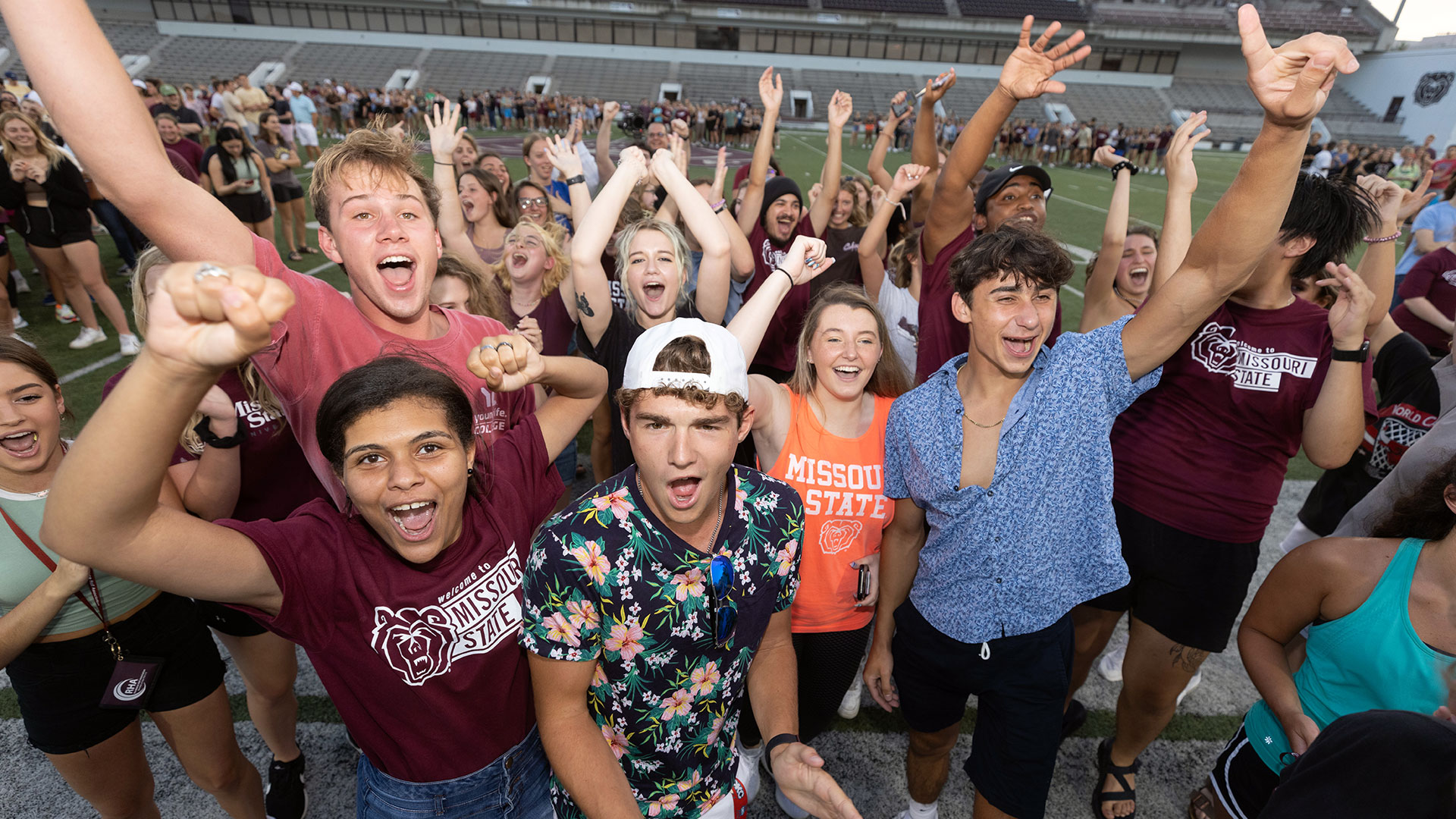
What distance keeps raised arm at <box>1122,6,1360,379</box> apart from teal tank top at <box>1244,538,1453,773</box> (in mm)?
900

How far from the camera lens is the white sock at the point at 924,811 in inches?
111

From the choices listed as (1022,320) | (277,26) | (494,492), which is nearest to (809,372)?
(1022,320)

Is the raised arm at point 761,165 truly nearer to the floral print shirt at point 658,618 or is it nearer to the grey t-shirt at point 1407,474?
the floral print shirt at point 658,618

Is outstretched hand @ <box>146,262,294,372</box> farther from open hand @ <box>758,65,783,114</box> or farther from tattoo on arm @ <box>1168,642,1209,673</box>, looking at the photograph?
open hand @ <box>758,65,783,114</box>

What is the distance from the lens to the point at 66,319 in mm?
7816

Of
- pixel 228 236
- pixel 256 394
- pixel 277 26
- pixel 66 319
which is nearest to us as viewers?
pixel 228 236

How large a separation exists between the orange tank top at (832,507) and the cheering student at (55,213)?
804cm

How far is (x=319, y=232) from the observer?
75.2 inches

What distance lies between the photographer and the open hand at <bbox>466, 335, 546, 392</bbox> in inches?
72.9

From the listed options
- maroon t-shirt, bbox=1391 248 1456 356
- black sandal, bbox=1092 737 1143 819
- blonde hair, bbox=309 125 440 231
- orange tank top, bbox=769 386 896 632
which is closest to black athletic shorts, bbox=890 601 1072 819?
orange tank top, bbox=769 386 896 632

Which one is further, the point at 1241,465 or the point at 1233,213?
the point at 1241,465

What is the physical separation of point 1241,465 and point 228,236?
3575 millimetres

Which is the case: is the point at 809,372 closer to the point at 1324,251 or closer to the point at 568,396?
the point at 568,396

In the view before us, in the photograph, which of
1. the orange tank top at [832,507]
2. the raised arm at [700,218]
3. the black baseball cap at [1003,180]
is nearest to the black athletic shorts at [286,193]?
the raised arm at [700,218]
